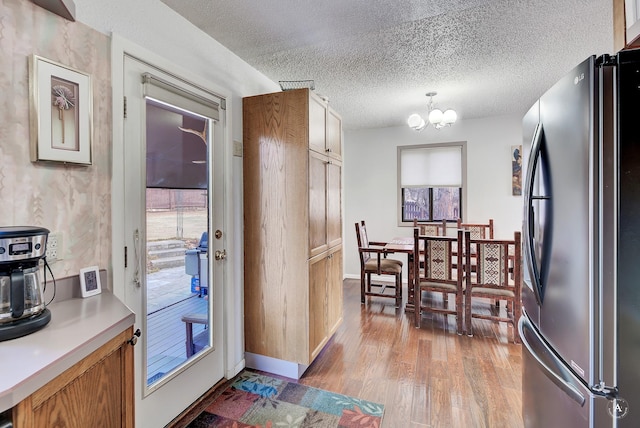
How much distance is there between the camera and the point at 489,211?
15.4ft

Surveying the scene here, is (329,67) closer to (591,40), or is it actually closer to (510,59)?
(510,59)

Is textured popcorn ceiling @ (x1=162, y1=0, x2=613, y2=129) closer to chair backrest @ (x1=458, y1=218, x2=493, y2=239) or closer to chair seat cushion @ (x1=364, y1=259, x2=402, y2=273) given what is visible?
chair backrest @ (x1=458, y1=218, x2=493, y2=239)

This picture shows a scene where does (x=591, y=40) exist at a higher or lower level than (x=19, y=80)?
higher

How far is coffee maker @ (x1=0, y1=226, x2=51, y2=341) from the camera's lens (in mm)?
947

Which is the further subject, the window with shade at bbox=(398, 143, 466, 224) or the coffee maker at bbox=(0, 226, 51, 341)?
the window with shade at bbox=(398, 143, 466, 224)

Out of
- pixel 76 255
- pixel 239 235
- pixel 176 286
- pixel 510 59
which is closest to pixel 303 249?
pixel 239 235

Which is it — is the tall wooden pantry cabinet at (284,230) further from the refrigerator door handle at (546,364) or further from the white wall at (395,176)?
the white wall at (395,176)

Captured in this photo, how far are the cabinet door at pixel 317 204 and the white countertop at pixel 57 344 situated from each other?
4.46 feet

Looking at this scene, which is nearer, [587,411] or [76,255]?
[587,411]

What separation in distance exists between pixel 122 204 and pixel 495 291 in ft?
10.7

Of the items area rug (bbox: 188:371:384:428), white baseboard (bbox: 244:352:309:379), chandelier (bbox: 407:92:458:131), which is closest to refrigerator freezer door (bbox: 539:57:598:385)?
area rug (bbox: 188:371:384:428)

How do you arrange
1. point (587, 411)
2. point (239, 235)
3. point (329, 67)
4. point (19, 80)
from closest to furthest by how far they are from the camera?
point (587, 411)
point (19, 80)
point (239, 235)
point (329, 67)

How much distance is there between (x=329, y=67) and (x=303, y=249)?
1.75 meters

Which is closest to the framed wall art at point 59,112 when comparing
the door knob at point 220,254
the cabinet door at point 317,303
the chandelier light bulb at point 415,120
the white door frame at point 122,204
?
the white door frame at point 122,204
